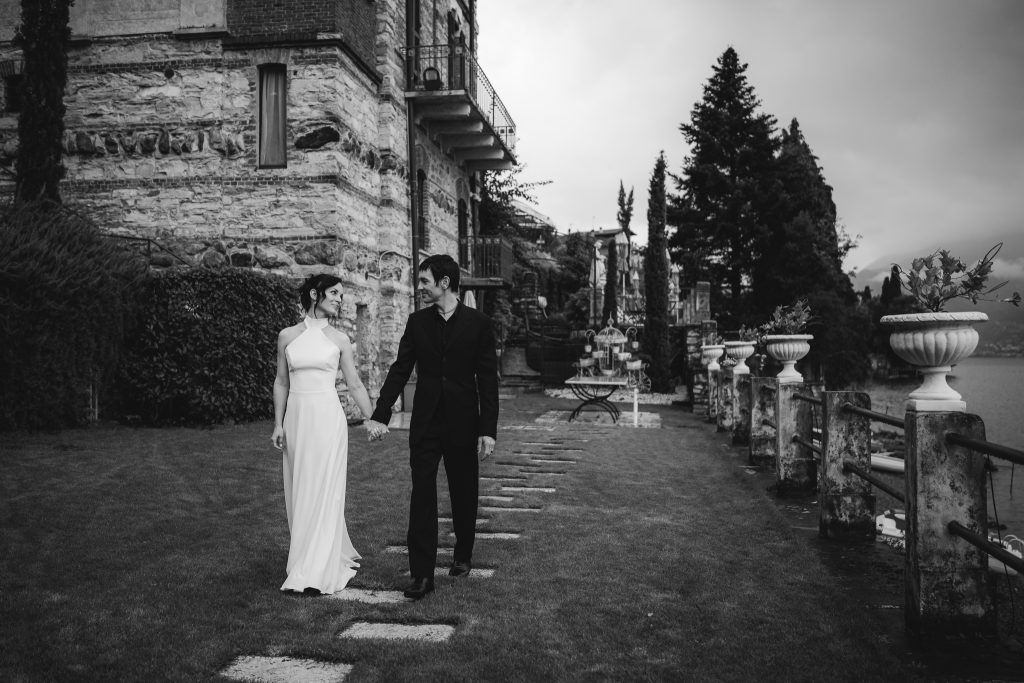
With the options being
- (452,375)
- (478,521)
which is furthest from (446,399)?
(478,521)

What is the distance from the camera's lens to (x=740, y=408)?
12.0 meters

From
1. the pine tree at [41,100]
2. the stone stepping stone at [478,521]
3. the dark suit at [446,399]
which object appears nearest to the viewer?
the dark suit at [446,399]

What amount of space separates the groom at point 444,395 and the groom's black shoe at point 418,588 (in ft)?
0.11

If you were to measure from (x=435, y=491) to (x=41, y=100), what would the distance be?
1137cm

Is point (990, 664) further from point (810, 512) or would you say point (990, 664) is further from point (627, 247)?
point (627, 247)

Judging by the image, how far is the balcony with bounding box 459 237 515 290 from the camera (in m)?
20.7

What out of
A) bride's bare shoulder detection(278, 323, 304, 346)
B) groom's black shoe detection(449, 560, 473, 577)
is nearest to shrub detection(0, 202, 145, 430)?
bride's bare shoulder detection(278, 323, 304, 346)

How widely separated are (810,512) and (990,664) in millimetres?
3339

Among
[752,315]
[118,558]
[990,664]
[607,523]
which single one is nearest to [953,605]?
[990,664]

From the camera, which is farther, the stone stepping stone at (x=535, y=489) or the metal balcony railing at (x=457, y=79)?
the metal balcony railing at (x=457, y=79)

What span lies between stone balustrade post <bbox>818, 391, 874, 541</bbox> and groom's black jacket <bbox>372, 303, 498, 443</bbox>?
3.04 metres

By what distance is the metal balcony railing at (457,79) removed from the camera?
16.3 meters

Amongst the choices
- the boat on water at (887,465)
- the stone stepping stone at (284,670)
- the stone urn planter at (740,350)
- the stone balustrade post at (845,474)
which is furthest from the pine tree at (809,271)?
the stone stepping stone at (284,670)

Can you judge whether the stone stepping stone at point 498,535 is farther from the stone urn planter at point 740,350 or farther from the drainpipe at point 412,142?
the drainpipe at point 412,142
